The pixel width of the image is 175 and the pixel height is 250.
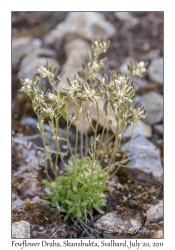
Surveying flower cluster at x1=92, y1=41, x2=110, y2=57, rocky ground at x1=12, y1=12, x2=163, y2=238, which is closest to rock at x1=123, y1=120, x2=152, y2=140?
rocky ground at x1=12, y1=12, x2=163, y2=238

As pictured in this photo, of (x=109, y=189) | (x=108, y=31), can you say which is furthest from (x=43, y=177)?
(x=108, y=31)

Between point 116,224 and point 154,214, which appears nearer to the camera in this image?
point 116,224

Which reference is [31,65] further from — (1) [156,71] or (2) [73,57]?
(1) [156,71]

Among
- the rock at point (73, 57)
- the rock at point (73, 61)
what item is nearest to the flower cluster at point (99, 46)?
the rock at point (73, 61)

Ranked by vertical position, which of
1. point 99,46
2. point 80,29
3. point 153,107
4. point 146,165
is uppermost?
point 80,29

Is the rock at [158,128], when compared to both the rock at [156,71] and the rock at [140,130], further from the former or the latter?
the rock at [156,71]

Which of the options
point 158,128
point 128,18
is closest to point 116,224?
point 158,128

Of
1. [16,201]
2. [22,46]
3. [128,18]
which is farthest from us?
[128,18]

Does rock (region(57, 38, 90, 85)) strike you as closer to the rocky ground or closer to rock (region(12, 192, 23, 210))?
the rocky ground
